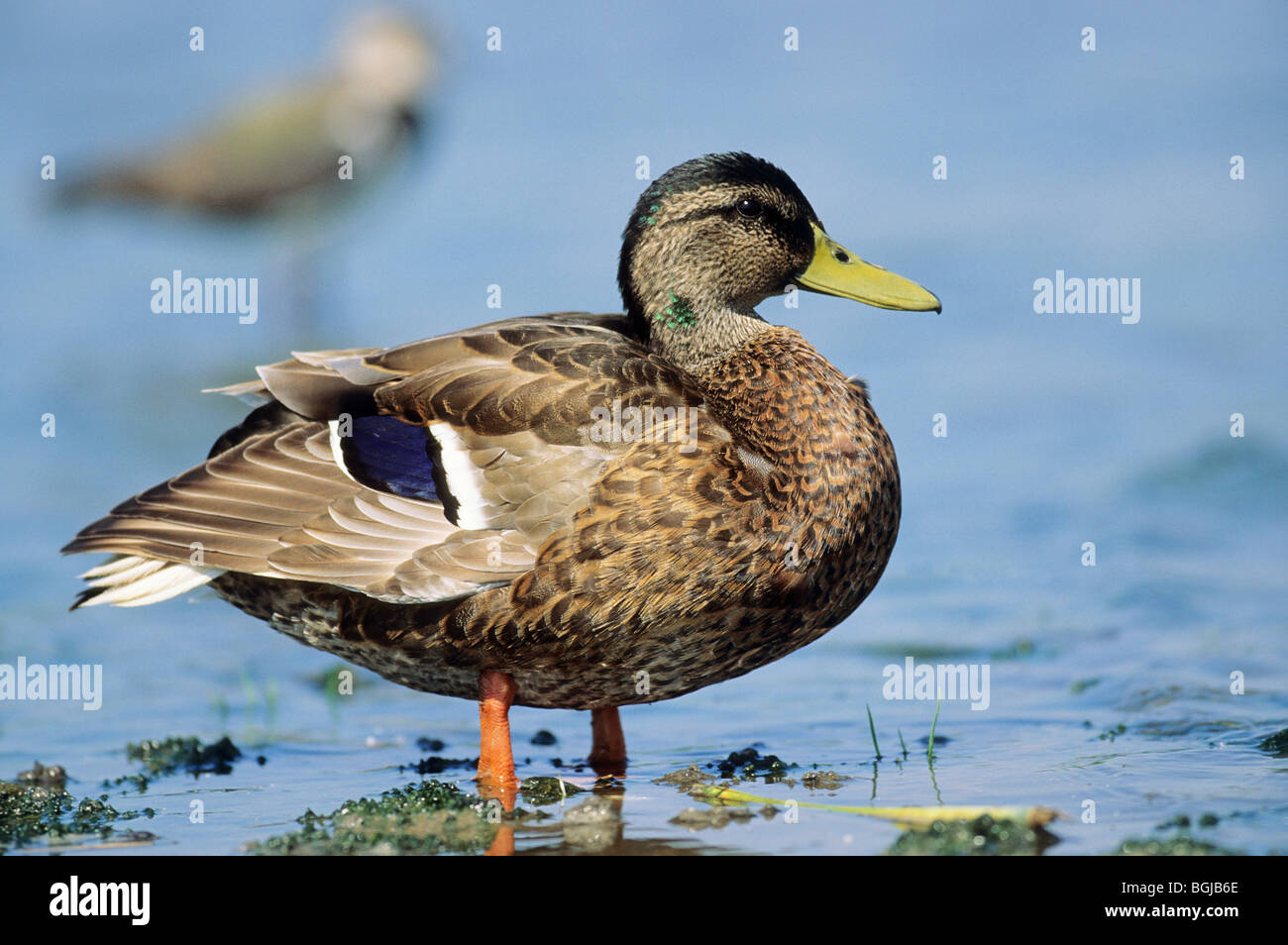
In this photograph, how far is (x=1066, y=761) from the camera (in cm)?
490

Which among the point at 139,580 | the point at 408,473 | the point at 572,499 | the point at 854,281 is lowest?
the point at 139,580

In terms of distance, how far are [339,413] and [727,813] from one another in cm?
175

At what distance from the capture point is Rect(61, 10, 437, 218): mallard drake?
Answer: 1269 centimetres

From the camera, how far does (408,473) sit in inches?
186

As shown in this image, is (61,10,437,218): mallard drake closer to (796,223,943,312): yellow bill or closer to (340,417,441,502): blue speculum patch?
(796,223,943,312): yellow bill

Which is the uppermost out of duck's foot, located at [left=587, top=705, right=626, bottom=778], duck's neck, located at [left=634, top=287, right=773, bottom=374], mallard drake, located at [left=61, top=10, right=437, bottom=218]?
mallard drake, located at [left=61, top=10, right=437, bottom=218]

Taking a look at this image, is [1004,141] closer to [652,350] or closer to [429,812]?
[652,350]

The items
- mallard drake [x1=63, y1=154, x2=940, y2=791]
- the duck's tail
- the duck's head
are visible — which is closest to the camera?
mallard drake [x1=63, y1=154, x2=940, y2=791]

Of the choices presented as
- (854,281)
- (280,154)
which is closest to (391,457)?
(854,281)

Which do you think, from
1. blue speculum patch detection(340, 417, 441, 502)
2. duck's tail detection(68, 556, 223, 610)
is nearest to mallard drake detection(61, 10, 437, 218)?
duck's tail detection(68, 556, 223, 610)

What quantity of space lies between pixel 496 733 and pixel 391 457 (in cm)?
91

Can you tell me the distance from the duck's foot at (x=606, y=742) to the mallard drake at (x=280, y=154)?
815cm

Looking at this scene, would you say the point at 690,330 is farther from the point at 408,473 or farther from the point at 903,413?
the point at 903,413

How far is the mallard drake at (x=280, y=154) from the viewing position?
12.7 m
